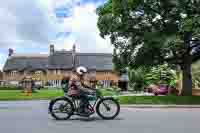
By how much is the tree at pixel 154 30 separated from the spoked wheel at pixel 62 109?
44.9ft

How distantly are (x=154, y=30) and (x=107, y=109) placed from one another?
14.9m

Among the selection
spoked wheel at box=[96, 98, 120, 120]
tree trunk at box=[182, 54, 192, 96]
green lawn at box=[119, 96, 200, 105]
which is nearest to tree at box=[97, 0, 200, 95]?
tree trunk at box=[182, 54, 192, 96]

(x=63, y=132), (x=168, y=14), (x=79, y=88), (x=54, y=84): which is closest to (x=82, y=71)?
(x=79, y=88)

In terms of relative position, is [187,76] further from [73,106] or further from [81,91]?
[73,106]

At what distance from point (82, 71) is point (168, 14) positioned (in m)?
14.9

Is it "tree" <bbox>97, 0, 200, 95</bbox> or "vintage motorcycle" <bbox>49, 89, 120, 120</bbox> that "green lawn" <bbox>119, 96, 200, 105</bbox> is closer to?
"tree" <bbox>97, 0, 200, 95</bbox>

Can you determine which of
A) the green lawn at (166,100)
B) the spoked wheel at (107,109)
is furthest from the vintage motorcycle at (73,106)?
the green lawn at (166,100)

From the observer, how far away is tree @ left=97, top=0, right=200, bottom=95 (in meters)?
27.6

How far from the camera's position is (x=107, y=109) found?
50.5 feet

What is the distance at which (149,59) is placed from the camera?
1173 inches

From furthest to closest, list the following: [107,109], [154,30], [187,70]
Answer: [187,70] → [154,30] → [107,109]

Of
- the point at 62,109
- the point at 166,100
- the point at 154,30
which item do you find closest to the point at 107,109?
the point at 62,109

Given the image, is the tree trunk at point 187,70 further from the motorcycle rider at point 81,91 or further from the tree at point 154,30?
the motorcycle rider at point 81,91

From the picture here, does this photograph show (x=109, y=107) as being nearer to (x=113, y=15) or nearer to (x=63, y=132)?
(x=63, y=132)
